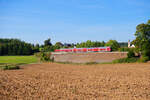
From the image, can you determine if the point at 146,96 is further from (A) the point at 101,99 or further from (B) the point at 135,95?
(A) the point at 101,99

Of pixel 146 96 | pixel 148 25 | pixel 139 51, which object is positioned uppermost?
pixel 148 25

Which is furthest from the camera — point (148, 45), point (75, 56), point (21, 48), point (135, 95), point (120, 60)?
point (21, 48)

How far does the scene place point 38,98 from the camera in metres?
11.5

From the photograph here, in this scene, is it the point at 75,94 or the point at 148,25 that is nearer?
the point at 75,94

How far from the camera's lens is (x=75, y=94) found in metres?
12.6

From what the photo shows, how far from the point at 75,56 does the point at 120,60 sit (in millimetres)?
21934

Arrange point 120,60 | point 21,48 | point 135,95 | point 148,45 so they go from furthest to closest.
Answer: point 21,48 < point 120,60 < point 148,45 < point 135,95

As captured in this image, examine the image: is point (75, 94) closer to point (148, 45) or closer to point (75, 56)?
point (148, 45)

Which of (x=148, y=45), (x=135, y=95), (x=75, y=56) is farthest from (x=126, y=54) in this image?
(x=135, y=95)

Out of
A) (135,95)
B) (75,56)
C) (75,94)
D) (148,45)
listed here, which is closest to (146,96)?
(135,95)

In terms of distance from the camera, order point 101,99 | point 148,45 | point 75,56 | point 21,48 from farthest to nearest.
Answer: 1. point 21,48
2. point 75,56
3. point 148,45
4. point 101,99

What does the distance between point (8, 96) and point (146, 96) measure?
9902 mm

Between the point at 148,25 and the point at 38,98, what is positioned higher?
the point at 148,25

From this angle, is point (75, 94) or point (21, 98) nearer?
point (21, 98)
